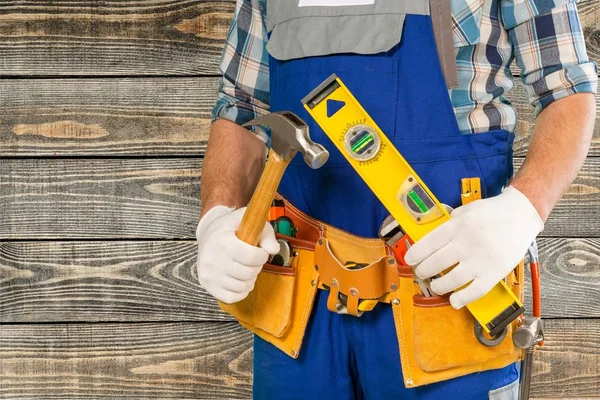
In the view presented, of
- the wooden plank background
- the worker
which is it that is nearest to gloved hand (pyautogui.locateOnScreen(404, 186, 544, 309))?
the worker

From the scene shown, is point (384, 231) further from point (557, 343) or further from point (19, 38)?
point (19, 38)

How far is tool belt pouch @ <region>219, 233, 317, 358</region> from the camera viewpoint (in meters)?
0.87

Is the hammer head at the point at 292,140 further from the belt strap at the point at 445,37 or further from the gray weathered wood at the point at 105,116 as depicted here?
the gray weathered wood at the point at 105,116

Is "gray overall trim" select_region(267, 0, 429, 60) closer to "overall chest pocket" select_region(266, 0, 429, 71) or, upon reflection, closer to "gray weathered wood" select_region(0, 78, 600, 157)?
"overall chest pocket" select_region(266, 0, 429, 71)

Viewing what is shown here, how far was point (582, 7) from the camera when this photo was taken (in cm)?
140

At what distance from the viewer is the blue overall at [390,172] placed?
2.70 feet

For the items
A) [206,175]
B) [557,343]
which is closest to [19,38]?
[206,175]

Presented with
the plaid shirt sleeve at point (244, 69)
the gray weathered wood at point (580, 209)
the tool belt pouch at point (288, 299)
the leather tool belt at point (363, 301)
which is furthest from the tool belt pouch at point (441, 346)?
the gray weathered wood at point (580, 209)

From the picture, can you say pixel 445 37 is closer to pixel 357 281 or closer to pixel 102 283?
pixel 357 281

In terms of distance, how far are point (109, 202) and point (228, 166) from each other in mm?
538

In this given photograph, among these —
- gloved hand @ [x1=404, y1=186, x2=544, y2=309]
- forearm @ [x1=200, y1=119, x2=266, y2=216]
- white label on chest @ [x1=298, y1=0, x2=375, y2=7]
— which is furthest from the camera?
forearm @ [x1=200, y1=119, x2=266, y2=216]

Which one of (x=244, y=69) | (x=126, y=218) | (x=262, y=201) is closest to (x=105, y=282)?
(x=126, y=218)

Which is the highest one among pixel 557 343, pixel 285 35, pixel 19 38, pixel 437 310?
pixel 19 38

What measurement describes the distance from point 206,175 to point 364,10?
35cm
